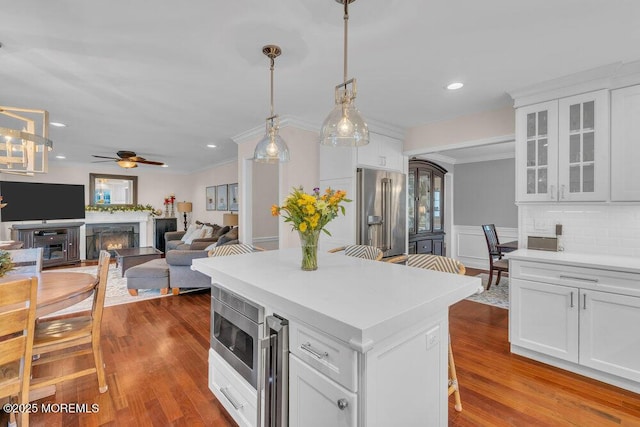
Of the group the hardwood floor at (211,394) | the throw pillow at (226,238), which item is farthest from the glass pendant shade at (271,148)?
the throw pillow at (226,238)

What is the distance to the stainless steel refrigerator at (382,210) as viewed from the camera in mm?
3885

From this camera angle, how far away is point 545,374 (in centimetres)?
243

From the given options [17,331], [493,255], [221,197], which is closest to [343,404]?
[17,331]

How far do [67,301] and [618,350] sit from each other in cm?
383

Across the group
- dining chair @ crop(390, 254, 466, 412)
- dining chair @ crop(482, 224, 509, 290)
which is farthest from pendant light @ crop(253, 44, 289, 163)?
dining chair @ crop(482, 224, 509, 290)

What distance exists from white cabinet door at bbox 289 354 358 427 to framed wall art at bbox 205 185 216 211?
7524 mm

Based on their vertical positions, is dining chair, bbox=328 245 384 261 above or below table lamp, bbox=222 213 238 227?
below

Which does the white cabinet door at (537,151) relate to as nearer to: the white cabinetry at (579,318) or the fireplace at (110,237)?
the white cabinetry at (579,318)

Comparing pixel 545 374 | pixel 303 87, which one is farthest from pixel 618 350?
pixel 303 87

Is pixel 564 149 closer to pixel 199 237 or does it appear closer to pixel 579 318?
pixel 579 318

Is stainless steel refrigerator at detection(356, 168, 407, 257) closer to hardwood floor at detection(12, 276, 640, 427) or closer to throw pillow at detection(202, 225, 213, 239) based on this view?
hardwood floor at detection(12, 276, 640, 427)

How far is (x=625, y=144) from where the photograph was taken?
97.2 inches

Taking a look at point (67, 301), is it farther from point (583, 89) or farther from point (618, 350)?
point (583, 89)

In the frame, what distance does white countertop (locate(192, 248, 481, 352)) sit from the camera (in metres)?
1.06
